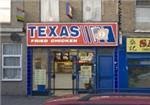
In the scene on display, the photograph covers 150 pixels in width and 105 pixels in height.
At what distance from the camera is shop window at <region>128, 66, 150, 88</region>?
72.6 ft

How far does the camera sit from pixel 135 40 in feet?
71.5

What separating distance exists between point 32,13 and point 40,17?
18.6 inches

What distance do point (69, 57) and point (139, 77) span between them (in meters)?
3.81

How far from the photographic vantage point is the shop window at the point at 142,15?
72.8 feet

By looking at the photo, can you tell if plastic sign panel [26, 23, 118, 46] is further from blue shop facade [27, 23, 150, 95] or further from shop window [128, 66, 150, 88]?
shop window [128, 66, 150, 88]

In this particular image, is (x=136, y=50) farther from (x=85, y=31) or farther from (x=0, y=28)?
(x=0, y=28)

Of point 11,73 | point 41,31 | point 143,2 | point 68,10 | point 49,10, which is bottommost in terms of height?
point 11,73

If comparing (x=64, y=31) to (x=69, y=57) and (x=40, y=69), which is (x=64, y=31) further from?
(x=40, y=69)

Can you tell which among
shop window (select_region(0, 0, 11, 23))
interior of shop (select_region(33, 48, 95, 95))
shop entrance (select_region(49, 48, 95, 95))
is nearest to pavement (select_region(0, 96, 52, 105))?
interior of shop (select_region(33, 48, 95, 95))

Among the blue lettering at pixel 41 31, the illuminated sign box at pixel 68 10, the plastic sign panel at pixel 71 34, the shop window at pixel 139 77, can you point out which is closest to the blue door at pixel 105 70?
the plastic sign panel at pixel 71 34

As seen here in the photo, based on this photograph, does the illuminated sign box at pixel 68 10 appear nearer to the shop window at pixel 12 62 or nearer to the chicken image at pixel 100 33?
the chicken image at pixel 100 33

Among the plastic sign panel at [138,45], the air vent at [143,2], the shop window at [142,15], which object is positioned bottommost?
the plastic sign panel at [138,45]

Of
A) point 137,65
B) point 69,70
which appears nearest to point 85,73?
point 69,70

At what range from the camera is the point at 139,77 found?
22219 mm
